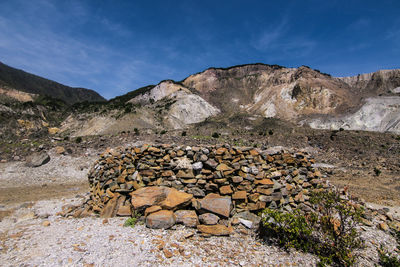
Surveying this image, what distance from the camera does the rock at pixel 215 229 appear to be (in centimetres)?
506

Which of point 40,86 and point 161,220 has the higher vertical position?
point 40,86

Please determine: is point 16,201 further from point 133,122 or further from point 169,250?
point 133,122

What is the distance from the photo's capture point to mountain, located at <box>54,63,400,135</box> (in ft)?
→ 142

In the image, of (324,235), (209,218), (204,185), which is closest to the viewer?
(324,235)

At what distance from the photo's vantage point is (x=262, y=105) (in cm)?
6194

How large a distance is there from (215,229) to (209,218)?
391 mm

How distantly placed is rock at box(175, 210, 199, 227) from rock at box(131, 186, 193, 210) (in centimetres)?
25

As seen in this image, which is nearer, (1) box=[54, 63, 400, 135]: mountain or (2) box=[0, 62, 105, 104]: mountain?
(1) box=[54, 63, 400, 135]: mountain

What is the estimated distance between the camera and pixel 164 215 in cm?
550

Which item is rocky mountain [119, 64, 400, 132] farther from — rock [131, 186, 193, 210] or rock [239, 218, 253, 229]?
rock [239, 218, 253, 229]

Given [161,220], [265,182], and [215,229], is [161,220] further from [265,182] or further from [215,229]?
[265,182]

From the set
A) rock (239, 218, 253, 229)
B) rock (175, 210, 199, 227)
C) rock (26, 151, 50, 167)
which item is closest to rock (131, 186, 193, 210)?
rock (175, 210, 199, 227)

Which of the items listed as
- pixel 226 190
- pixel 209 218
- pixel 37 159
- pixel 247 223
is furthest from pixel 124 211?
pixel 37 159

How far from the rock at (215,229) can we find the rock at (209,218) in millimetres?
126
